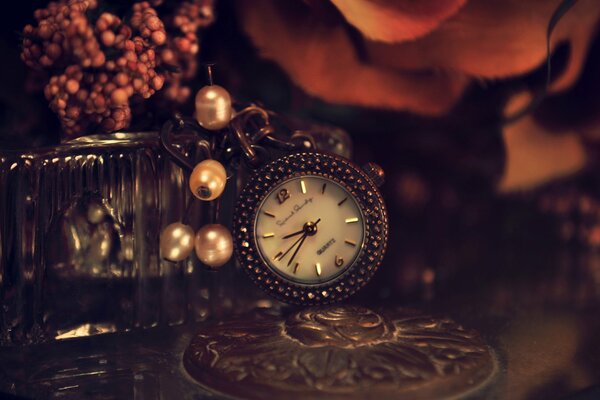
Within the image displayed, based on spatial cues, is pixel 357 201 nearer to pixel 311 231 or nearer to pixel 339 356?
pixel 311 231

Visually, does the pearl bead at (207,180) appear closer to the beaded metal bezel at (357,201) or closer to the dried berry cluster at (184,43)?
the beaded metal bezel at (357,201)

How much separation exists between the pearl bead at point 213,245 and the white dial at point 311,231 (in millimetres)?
47

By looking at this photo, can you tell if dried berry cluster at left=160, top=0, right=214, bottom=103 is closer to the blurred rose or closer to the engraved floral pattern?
the blurred rose

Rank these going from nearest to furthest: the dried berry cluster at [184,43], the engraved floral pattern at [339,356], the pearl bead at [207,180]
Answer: the engraved floral pattern at [339,356] → the pearl bead at [207,180] → the dried berry cluster at [184,43]

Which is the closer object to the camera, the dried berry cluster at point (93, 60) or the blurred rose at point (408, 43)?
the dried berry cluster at point (93, 60)

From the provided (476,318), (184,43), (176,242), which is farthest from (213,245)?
(476,318)

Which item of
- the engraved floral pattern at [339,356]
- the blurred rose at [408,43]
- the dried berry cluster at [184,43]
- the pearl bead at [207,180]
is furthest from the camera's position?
the blurred rose at [408,43]

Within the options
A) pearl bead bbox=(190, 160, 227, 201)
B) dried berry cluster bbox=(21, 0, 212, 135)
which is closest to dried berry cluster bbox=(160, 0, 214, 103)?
dried berry cluster bbox=(21, 0, 212, 135)

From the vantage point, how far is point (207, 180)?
96 cm

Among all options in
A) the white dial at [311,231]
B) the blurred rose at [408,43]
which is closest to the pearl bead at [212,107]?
the white dial at [311,231]

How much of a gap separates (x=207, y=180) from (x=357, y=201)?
0.21 metres

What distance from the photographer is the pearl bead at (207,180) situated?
966 mm

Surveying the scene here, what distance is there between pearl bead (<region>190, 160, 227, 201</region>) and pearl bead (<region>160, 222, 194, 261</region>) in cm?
6

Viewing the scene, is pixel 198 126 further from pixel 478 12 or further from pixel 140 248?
pixel 478 12
